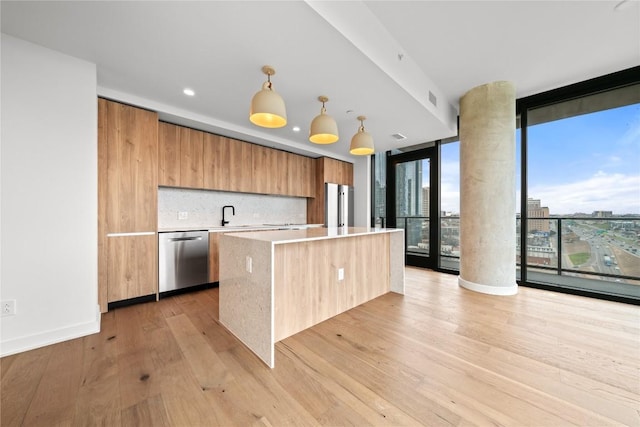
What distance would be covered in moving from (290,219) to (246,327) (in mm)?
3377

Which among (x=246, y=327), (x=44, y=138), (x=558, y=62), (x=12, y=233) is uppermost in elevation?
(x=558, y=62)

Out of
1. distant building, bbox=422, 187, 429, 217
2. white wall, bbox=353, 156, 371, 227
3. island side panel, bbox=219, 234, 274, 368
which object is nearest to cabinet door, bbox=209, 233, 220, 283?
island side panel, bbox=219, 234, 274, 368

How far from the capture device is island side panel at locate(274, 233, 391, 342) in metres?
2.07

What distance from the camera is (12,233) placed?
74.3 inches

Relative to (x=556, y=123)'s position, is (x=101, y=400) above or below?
below

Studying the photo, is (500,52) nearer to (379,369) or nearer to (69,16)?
(379,369)

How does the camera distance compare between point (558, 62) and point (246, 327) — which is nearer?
point (246, 327)

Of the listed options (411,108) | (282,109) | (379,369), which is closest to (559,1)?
(411,108)

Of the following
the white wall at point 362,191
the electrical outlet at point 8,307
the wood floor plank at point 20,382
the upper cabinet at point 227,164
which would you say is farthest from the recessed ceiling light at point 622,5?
the electrical outlet at point 8,307

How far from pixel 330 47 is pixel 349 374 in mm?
2470

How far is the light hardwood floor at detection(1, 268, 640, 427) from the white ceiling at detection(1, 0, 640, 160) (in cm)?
245

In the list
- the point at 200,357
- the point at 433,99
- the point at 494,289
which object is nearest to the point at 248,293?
the point at 200,357

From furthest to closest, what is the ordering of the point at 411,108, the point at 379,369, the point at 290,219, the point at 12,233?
1. the point at 290,219
2. the point at 411,108
3. the point at 12,233
4. the point at 379,369

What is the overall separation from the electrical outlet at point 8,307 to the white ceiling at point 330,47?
6.88ft
